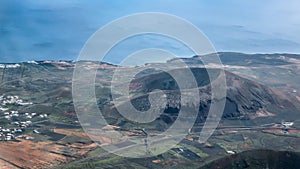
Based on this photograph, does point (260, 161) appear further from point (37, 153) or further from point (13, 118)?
point (13, 118)

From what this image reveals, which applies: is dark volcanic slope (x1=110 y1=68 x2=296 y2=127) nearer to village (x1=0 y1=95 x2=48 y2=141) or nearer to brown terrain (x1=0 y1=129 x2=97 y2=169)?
village (x1=0 y1=95 x2=48 y2=141)

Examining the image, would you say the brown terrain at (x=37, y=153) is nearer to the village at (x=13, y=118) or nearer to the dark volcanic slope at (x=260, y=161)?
the village at (x=13, y=118)

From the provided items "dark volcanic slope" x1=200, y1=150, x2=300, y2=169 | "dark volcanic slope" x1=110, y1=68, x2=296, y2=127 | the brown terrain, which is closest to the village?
the brown terrain

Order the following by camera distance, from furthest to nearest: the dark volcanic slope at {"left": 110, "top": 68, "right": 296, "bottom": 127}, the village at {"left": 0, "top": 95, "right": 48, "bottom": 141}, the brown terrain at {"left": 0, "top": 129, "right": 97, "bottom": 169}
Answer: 1. the dark volcanic slope at {"left": 110, "top": 68, "right": 296, "bottom": 127}
2. the village at {"left": 0, "top": 95, "right": 48, "bottom": 141}
3. the brown terrain at {"left": 0, "top": 129, "right": 97, "bottom": 169}

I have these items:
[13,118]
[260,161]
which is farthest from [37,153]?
[260,161]

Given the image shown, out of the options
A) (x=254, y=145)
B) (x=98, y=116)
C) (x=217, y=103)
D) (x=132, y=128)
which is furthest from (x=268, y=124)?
(x=98, y=116)

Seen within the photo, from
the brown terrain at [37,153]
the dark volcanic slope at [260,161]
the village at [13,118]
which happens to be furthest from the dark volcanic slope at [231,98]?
the dark volcanic slope at [260,161]

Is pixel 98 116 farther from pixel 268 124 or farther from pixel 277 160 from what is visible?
pixel 277 160
